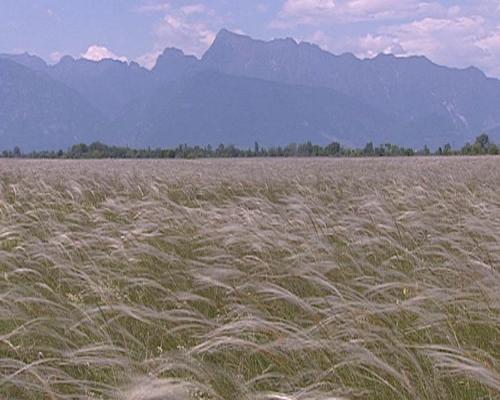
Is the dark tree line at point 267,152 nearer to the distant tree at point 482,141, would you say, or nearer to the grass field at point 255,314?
the distant tree at point 482,141

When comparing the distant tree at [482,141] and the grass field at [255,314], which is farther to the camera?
the distant tree at [482,141]

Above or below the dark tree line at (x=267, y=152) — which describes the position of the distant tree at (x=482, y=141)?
above

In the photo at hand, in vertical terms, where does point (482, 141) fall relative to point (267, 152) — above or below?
above

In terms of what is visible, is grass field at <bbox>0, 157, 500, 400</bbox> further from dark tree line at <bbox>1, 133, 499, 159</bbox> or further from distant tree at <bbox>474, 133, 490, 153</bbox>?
distant tree at <bbox>474, 133, 490, 153</bbox>

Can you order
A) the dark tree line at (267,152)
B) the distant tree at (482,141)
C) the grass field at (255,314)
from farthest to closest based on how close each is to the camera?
the distant tree at (482,141), the dark tree line at (267,152), the grass field at (255,314)

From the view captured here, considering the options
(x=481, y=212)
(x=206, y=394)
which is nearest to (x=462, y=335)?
(x=206, y=394)

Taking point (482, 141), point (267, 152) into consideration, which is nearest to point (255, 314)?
point (482, 141)

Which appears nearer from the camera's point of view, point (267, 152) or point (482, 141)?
point (482, 141)

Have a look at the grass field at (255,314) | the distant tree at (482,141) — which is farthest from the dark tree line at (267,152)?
the grass field at (255,314)

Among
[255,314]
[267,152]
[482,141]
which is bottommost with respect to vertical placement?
[255,314]

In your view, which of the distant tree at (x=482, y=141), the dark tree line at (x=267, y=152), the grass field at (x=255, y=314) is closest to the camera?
the grass field at (x=255, y=314)

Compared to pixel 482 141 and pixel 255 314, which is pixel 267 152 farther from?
pixel 255 314

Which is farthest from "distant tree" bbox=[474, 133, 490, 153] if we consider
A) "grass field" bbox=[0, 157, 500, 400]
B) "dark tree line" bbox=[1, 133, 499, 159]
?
"grass field" bbox=[0, 157, 500, 400]

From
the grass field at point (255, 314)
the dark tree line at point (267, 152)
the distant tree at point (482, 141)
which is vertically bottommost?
the grass field at point (255, 314)
